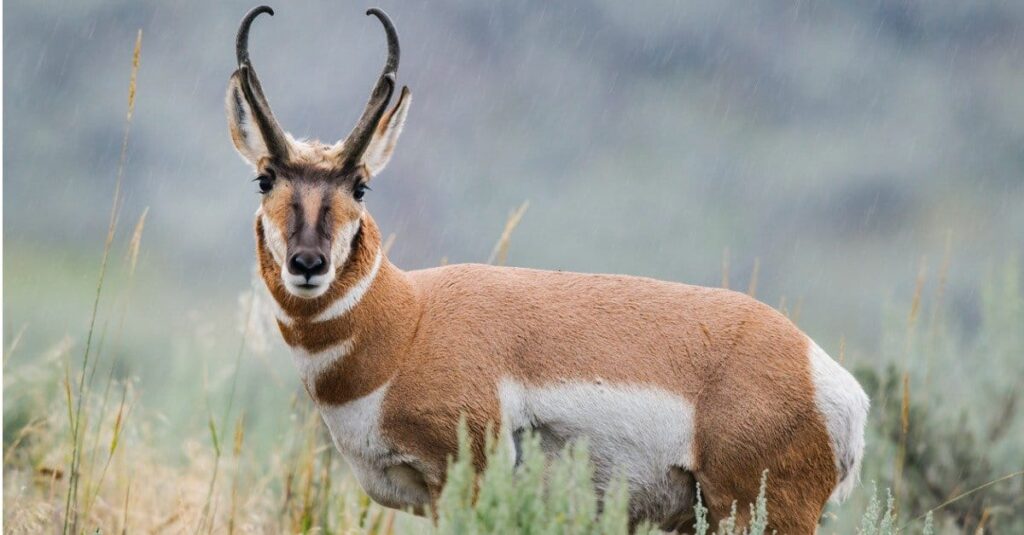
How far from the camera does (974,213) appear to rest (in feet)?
80.6

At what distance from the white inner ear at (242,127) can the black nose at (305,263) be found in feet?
2.09

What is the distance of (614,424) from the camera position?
15.8 feet

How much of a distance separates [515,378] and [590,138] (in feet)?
76.7

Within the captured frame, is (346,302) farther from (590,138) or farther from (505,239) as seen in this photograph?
(590,138)

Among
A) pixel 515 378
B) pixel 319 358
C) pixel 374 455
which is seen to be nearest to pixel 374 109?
pixel 319 358

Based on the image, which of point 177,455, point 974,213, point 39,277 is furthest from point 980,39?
point 177,455

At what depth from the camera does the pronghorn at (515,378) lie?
472cm

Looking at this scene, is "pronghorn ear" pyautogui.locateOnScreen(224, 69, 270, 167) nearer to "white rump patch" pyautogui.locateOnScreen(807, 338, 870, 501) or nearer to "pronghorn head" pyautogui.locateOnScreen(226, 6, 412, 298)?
"pronghorn head" pyautogui.locateOnScreen(226, 6, 412, 298)

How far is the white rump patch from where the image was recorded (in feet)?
16.0

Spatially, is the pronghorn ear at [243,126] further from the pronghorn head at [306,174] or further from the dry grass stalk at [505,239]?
the dry grass stalk at [505,239]

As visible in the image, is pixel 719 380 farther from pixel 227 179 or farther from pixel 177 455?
pixel 227 179

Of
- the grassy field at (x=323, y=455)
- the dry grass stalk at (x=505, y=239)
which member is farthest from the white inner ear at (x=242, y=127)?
the dry grass stalk at (x=505, y=239)

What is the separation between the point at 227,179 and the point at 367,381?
22.9 m

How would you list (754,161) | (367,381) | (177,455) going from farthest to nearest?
(754,161) < (177,455) < (367,381)
